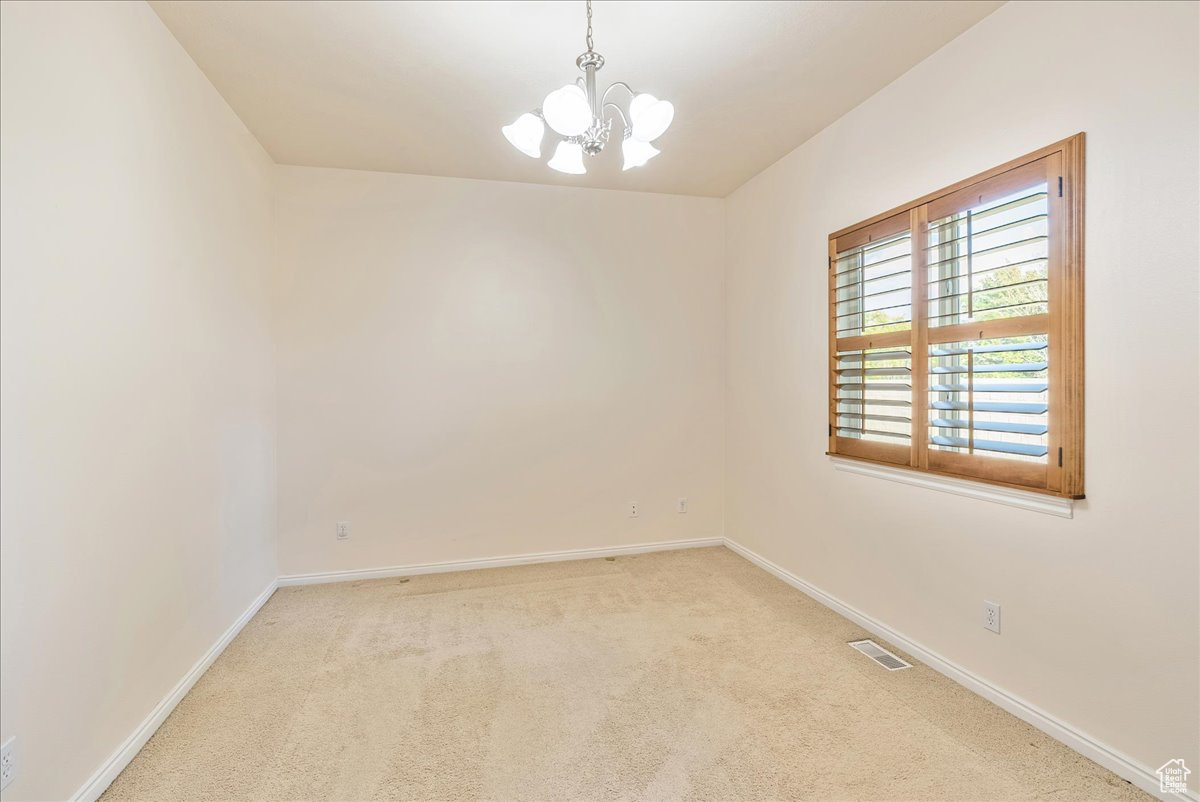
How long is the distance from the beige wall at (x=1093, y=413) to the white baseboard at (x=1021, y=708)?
3 centimetres

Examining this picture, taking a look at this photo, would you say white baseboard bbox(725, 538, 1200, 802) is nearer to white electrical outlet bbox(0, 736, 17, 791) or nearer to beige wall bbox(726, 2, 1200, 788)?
beige wall bbox(726, 2, 1200, 788)

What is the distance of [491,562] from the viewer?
397 centimetres

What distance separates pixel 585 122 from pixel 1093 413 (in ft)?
6.56

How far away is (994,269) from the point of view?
219 centimetres

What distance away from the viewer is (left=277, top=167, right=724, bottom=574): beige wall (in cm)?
367

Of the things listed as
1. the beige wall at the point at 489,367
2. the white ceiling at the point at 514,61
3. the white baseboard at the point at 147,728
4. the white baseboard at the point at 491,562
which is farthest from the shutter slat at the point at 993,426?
the white baseboard at the point at 147,728

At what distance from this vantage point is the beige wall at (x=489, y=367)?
3.67 meters

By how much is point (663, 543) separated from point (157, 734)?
315cm

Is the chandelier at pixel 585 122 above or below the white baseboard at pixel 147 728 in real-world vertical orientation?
above

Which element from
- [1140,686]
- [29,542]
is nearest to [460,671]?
[29,542]

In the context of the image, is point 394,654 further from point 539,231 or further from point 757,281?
point 757,281
